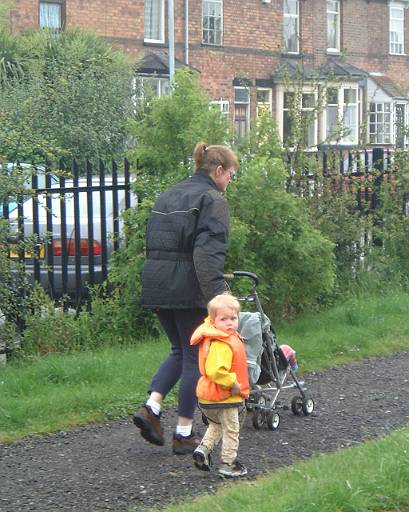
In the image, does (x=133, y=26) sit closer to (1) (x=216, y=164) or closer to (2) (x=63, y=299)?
(2) (x=63, y=299)

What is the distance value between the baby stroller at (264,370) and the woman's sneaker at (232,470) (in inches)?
41.6

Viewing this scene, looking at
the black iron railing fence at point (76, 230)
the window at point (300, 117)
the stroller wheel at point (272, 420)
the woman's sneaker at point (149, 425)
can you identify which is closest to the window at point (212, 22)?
the window at point (300, 117)

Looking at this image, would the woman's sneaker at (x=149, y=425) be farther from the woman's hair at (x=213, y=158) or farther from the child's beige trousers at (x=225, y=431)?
the woman's hair at (x=213, y=158)

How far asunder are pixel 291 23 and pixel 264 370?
32400mm

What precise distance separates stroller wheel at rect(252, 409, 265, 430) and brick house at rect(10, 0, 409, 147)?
21493mm

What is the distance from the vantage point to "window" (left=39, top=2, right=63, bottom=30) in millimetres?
32125

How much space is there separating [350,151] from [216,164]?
622cm

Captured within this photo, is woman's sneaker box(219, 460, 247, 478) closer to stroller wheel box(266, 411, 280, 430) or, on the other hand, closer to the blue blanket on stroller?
the blue blanket on stroller

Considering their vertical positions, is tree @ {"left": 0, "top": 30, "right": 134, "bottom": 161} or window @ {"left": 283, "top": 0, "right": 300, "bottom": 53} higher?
window @ {"left": 283, "top": 0, "right": 300, "bottom": 53}

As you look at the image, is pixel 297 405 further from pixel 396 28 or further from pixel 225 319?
pixel 396 28

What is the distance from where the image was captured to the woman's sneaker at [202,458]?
250 inches

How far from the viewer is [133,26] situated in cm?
3388

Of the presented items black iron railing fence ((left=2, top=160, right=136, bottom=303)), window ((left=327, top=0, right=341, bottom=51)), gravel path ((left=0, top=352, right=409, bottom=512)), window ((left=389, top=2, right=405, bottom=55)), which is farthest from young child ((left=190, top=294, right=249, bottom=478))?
window ((left=389, top=2, right=405, bottom=55))

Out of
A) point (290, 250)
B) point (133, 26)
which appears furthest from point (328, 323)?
point (133, 26)
